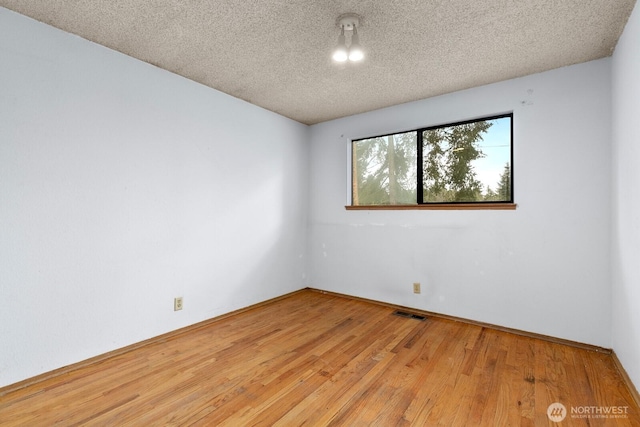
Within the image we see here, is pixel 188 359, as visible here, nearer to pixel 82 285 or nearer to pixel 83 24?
pixel 82 285

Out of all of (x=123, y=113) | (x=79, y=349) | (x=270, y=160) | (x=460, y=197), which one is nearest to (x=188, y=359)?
(x=79, y=349)

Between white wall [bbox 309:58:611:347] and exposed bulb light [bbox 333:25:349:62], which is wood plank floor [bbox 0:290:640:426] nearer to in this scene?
white wall [bbox 309:58:611:347]

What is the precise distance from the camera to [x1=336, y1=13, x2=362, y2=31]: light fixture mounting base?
1919 mm

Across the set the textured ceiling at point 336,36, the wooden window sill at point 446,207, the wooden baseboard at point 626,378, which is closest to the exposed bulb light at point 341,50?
the textured ceiling at point 336,36

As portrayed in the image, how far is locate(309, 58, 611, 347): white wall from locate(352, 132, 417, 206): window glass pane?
19 cm

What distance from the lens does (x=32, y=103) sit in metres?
2.00

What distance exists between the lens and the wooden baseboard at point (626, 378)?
176cm

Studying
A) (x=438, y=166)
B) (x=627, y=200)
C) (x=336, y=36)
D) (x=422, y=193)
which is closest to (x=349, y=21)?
(x=336, y=36)

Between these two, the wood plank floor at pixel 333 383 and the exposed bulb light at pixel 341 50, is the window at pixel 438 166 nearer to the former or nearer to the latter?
the wood plank floor at pixel 333 383

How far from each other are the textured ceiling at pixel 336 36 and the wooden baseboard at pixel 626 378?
91.6 inches

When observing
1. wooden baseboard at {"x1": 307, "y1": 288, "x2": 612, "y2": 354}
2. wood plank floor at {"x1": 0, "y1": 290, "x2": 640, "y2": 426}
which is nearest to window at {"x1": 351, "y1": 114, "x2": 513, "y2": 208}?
wooden baseboard at {"x1": 307, "y1": 288, "x2": 612, "y2": 354}

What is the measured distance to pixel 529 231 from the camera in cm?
274

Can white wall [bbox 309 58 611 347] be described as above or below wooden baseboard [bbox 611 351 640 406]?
above

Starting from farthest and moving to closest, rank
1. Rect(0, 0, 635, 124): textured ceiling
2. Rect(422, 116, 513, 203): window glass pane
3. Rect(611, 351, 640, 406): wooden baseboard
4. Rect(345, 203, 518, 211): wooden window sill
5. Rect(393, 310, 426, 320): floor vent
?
Rect(393, 310, 426, 320): floor vent, Rect(422, 116, 513, 203): window glass pane, Rect(345, 203, 518, 211): wooden window sill, Rect(0, 0, 635, 124): textured ceiling, Rect(611, 351, 640, 406): wooden baseboard
